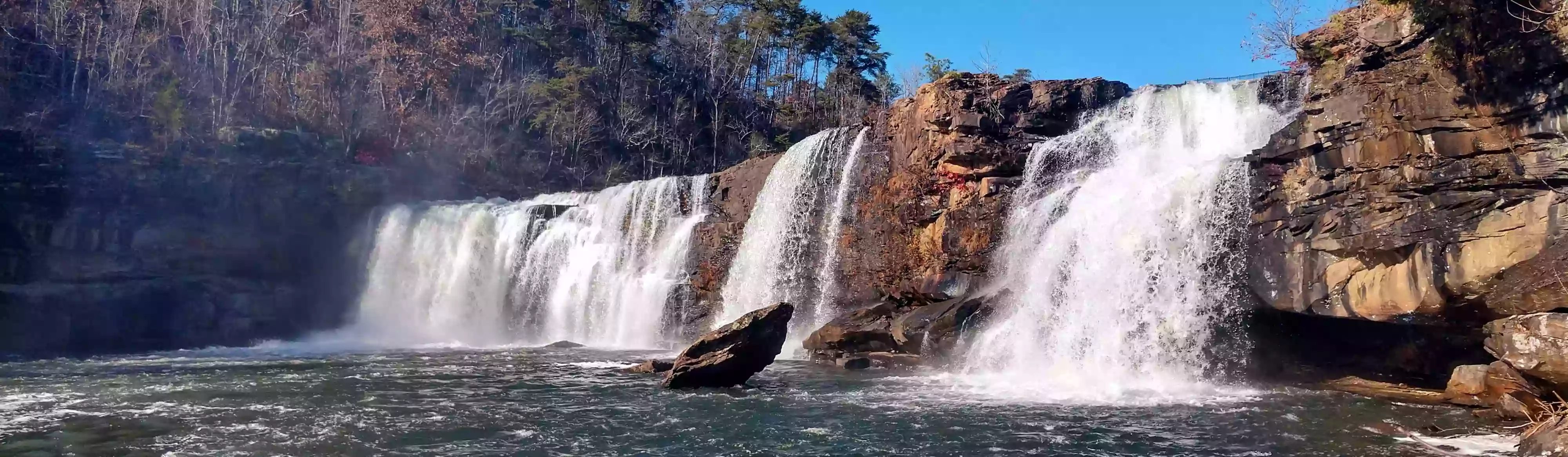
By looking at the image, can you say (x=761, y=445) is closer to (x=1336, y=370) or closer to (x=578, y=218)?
(x=1336, y=370)

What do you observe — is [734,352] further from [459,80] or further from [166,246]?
[459,80]

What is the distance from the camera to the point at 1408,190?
13.5 m

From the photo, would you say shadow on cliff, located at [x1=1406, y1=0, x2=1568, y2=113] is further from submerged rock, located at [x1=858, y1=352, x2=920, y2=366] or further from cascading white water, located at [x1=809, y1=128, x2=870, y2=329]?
cascading white water, located at [x1=809, y1=128, x2=870, y2=329]

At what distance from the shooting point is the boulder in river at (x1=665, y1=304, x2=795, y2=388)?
16141mm

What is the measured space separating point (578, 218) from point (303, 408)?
17.0m

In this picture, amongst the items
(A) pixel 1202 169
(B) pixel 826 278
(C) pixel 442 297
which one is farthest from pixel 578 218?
(A) pixel 1202 169

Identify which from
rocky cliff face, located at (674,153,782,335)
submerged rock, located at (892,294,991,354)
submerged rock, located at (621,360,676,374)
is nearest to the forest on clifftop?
rocky cliff face, located at (674,153,782,335)

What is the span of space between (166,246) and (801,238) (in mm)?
20338

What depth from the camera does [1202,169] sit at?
55.0 ft

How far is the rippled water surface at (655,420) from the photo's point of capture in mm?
10992

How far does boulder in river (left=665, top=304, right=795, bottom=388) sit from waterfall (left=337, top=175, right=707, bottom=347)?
10142 mm

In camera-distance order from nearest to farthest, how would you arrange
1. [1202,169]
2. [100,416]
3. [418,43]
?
1. [100,416]
2. [1202,169]
3. [418,43]

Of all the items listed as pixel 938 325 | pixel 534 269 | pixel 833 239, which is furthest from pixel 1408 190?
pixel 534 269

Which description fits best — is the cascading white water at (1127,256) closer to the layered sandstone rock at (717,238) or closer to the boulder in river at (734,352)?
the boulder in river at (734,352)
